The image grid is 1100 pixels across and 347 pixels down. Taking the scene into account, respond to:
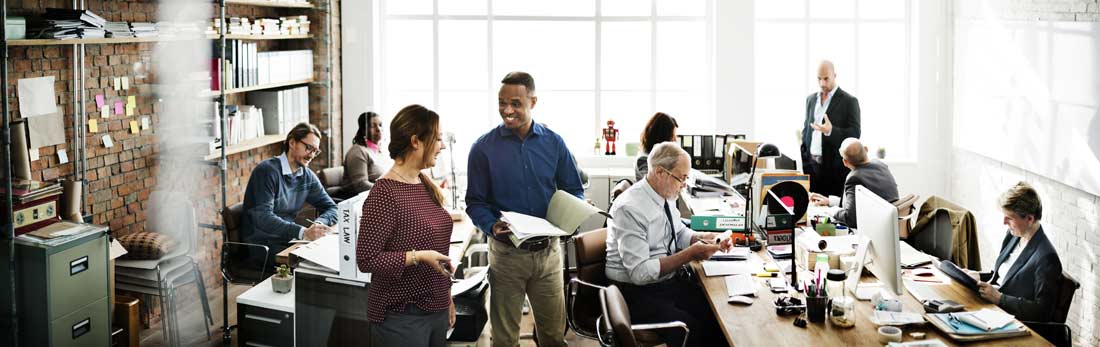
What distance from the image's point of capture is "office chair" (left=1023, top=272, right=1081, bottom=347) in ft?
14.5

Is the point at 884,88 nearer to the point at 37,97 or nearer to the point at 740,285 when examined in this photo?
the point at 740,285

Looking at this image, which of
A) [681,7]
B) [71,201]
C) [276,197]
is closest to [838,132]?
[681,7]

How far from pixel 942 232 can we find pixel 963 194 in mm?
3102

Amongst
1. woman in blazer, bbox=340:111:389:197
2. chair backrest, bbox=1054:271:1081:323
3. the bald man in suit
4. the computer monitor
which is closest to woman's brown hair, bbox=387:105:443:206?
the computer monitor

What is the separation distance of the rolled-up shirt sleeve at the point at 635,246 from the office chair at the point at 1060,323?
1.60m

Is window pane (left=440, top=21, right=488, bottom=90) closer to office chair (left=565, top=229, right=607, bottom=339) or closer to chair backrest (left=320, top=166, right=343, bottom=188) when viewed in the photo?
chair backrest (left=320, top=166, right=343, bottom=188)

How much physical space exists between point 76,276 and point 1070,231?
228 inches

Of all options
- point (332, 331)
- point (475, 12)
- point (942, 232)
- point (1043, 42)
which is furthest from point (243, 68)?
point (1043, 42)

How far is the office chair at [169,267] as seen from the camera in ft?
17.9

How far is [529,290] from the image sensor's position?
5012 millimetres

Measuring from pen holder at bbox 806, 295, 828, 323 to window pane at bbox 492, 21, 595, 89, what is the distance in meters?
5.53

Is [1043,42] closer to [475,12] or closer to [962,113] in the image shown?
[962,113]

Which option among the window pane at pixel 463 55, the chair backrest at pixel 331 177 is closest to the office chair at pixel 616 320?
the chair backrest at pixel 331 177

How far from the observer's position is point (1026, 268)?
15.1ft
